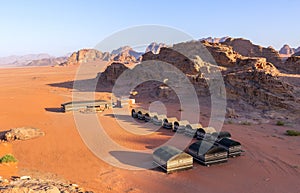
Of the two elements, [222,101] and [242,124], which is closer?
[242,124]

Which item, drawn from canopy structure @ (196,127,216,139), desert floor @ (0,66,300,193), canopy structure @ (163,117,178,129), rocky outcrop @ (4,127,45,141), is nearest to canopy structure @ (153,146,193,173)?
desert floor @ (0,66,300,193)

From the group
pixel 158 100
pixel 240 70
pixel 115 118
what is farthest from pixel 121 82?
pixel 115 118

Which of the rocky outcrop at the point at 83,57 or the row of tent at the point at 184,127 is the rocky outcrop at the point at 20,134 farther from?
the rocky outcrop at the point at 83,57

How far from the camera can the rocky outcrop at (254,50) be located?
1715 inches

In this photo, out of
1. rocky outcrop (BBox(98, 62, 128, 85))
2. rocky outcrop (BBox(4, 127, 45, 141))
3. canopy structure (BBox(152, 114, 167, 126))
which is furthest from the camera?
rocky outcrop (BBox(98, 62, 128, 85))

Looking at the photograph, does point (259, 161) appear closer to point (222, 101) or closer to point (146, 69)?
point (222, 101)

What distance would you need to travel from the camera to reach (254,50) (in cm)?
4781

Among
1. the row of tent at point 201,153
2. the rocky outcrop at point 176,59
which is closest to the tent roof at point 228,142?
the row of tent at point 201,153

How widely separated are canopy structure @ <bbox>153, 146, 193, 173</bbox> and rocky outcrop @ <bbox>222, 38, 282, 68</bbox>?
35931mm

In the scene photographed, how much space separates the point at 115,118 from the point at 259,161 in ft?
35.0

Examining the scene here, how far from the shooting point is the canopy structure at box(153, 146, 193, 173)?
34.6 ft

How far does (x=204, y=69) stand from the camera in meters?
31.2

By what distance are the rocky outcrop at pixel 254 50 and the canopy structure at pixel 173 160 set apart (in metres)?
35.9

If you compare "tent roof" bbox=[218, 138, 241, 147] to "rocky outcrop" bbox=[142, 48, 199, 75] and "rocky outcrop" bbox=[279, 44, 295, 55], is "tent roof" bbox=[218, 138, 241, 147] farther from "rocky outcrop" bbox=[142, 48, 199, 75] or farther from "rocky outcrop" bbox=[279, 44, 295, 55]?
"rocky outcrop" bbox=[279, 44, 295, 55]
